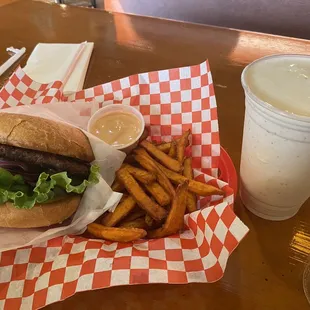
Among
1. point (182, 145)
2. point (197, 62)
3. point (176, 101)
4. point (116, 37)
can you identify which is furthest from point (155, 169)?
point (116, 37)

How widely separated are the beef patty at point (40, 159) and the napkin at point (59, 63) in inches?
28.3

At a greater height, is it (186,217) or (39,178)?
(39,178)

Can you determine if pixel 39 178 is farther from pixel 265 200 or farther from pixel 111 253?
pixel 265 200

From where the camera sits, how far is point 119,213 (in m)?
1.22

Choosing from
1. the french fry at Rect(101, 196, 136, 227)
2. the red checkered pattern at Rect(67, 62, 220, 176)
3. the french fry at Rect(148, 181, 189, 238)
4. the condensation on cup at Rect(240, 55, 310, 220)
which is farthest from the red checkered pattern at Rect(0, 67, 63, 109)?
the condensation on cup at Rect(240, 55, 310, 220)

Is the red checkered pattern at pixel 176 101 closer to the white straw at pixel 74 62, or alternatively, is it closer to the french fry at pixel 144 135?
the french fry at pixel 144 135

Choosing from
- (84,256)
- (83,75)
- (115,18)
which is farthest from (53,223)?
(115,18)

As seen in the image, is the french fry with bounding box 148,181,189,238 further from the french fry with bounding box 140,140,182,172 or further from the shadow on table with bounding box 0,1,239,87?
the shadow on table with bounding box 0,1,239,87

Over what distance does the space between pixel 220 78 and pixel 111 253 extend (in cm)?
120

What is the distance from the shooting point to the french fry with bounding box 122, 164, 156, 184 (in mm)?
1269

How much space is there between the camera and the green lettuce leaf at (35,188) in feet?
3.66

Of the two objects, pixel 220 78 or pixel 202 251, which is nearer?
pixel 202 251

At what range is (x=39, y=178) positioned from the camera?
1121 mm

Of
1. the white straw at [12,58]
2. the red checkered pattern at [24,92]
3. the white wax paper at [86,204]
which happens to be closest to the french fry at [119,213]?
the white wax paper at [86,204]
